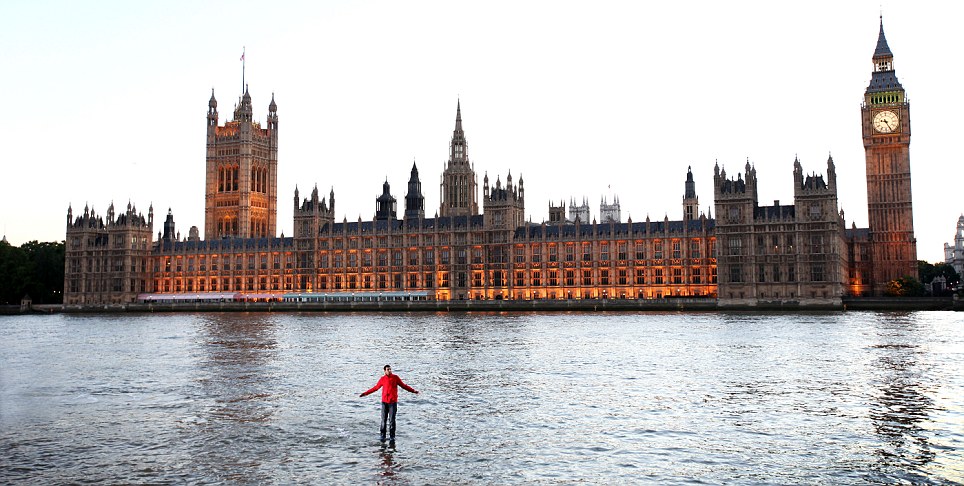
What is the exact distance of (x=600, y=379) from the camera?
1521 inches

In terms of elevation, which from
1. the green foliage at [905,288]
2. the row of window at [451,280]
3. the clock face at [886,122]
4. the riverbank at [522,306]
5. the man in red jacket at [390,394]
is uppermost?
the clock face at [886,122]

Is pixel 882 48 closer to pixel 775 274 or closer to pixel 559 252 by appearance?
pixel 775 274

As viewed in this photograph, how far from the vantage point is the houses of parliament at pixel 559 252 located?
430 ft

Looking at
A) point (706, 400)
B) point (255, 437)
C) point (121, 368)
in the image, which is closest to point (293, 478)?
point (255, 437)

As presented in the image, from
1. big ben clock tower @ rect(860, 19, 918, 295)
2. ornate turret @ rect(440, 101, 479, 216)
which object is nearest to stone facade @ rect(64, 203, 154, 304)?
ornate turret @ rect(440, 101, 479, 216)

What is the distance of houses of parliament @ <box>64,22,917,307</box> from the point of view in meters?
Result: 131

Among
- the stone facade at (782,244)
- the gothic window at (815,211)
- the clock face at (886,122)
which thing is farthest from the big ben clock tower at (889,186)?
the gothic window at (815,211)

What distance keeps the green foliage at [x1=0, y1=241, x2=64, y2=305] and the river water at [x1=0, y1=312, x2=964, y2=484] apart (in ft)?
388

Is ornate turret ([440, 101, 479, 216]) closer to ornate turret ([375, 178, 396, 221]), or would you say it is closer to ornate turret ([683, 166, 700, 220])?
ornate turret ([375, 178, 396, 221])

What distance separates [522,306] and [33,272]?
321 feet

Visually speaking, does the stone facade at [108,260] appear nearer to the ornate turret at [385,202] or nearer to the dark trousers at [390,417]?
the ornate turret at [385,202]

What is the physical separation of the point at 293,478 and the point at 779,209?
123m

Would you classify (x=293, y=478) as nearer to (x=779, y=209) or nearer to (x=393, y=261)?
(x=779, y=209)

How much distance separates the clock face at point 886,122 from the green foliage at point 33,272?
151 metres
